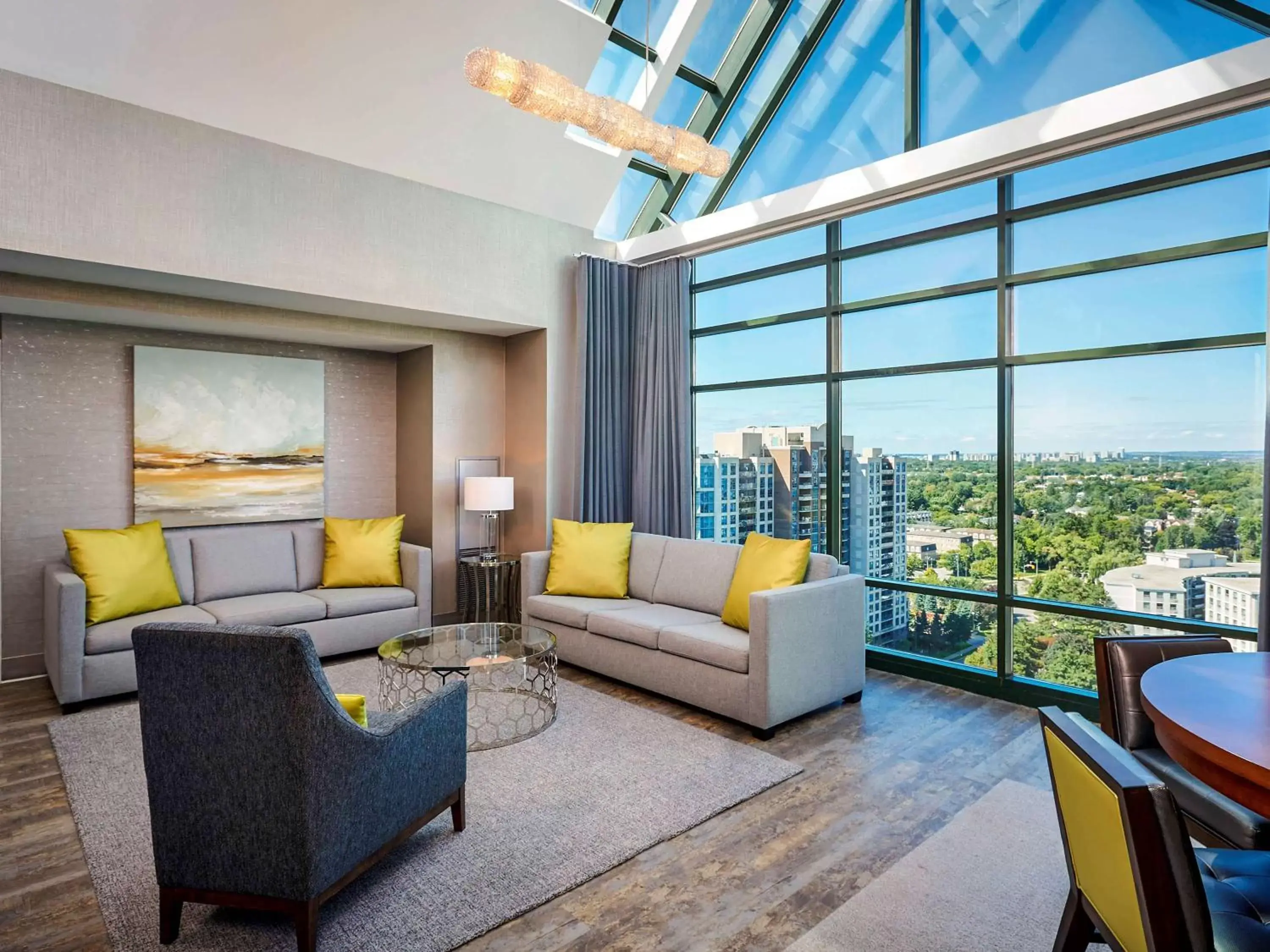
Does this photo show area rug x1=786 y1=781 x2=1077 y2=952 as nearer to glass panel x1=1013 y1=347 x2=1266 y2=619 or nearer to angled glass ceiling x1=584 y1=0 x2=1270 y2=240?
glass panel x1=1013 y1=347 x2=1266 y2=619

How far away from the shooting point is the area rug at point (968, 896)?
2029 mm

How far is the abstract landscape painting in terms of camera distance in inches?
184

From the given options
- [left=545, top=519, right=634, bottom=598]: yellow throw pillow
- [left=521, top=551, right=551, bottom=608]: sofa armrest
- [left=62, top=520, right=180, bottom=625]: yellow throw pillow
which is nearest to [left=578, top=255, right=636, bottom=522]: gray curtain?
[left=545, top=519, right=634, bottom=598]: yellow throw pillow

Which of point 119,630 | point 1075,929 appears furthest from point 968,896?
point 119,630

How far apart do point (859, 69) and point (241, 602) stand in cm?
499

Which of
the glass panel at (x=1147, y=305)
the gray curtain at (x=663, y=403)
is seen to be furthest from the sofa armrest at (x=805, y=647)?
the gray curtain at (x=663, y=403)

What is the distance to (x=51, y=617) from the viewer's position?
385 centimetres

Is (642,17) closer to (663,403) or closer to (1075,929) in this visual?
(663,403)

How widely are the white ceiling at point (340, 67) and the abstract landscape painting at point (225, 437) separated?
5.30 feet

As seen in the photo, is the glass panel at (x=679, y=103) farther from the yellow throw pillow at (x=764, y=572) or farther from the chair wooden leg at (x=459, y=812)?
the chair wooden leg at (x=459, y=812)

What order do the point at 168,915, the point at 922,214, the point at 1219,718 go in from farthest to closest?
the point at 922,214
the point at 168,915
the point at 1219,718

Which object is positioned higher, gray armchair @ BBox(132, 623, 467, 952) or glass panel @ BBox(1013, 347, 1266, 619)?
glass panel @ BBox(1013, 347, 1266, 619)

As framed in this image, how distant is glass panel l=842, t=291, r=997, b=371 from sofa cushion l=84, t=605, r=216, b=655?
398 centimetres

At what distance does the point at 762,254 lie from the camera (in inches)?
205
